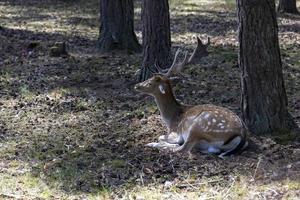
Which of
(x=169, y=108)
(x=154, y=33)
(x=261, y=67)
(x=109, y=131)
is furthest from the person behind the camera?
(x=154, y=33)

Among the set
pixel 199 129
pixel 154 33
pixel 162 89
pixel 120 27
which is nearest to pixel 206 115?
pixel 199 129

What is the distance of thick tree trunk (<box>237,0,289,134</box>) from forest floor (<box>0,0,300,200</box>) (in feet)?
0.82

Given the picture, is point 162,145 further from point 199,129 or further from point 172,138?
point 199,129

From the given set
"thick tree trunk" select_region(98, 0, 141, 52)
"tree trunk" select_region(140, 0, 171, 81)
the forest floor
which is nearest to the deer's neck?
the forest floor

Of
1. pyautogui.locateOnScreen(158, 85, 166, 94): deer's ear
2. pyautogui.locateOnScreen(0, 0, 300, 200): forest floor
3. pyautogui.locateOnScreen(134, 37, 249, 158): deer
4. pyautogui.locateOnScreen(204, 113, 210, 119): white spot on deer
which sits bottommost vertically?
pyautogui.locateOnScreen(0, 0, 300, 200): forest floor

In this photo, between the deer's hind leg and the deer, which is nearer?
the deer

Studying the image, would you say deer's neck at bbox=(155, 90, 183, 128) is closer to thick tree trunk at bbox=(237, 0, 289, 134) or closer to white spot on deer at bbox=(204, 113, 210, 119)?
white spot on deer at bbox=(204, 113, 210, 119)

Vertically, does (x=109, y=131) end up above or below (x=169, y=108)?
below

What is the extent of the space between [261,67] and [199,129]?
0.91m

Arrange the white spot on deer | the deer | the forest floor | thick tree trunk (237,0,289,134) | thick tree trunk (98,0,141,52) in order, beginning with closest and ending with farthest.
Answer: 1. the forest floor
2. the deer
3. the white spot on deer
4. thick tree trunk (237,0,289,134)
5. thick tree trunk (98,0,141,52)

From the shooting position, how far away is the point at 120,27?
1148 cm

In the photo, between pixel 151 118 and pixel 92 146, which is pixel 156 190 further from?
pixel 151 118

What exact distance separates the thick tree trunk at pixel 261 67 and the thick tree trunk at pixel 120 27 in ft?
17.4

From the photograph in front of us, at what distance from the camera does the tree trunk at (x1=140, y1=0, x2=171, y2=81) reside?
29.2ft
